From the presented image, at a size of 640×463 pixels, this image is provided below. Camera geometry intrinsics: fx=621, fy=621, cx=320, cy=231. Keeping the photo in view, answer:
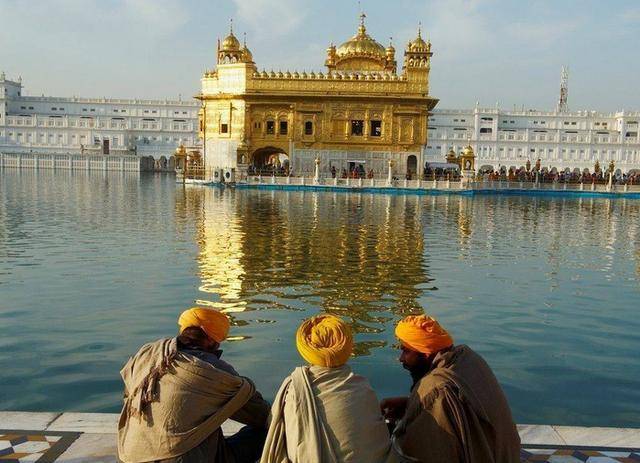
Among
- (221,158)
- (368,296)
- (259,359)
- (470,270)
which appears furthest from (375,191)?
(259,359)

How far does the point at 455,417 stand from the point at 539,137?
82.7 m

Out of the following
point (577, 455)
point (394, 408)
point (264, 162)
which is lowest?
point (577, 455)

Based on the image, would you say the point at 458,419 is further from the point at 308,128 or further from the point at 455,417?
the point at 308,128

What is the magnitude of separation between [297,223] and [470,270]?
7.80 m

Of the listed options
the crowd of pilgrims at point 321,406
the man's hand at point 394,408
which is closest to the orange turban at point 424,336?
the crowd of pilgrims at point 321,406

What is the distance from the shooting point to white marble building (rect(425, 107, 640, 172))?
78.2 meters

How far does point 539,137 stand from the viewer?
262 ft

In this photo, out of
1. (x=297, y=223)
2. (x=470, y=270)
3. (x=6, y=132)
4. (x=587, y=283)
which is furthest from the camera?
(x=6, y=132)

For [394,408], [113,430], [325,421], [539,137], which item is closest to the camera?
[325,421]

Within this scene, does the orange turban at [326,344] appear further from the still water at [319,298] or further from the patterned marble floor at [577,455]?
the still water at [319,298]

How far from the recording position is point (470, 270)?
→ 456 inches

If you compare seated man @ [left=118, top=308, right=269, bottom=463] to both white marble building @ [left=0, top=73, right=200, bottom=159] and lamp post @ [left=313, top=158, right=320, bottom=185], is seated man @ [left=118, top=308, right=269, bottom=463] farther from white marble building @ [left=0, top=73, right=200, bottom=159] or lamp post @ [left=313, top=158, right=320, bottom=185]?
white marble building @ [left=0, top=73, right=200, bottom=159]

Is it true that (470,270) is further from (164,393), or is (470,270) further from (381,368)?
(164,393)

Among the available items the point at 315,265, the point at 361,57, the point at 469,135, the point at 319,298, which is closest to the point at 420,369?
the point at 319,298
